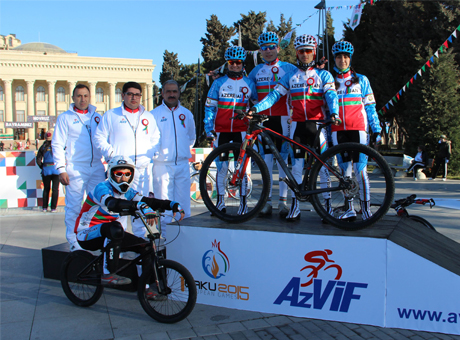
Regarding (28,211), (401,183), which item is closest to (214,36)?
(401,183)

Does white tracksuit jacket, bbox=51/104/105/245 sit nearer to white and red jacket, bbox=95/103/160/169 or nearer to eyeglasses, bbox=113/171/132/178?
white and red jacket, bbox=95/103/160/169

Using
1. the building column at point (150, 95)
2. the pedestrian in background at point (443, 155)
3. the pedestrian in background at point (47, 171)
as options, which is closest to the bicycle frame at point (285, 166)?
the pedestrian in background at point (47, 171)

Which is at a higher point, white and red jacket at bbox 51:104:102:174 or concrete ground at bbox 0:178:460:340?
white and red jacket at bbox 51:104:102:174

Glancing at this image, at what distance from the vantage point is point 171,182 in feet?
17.1

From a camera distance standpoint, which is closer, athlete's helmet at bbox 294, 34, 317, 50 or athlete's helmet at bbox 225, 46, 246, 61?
athlete's helmet at bbox 294, 34, 317, 50

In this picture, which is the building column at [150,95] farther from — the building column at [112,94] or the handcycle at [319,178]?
the handcycle at [319,178]

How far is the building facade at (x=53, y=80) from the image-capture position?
64.9 metres

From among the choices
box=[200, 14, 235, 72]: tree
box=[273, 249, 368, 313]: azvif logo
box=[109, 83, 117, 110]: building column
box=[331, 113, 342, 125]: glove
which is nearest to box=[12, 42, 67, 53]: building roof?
box=[109, 83, 117, 110]: building column

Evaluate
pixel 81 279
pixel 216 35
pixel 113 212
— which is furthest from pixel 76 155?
pixel 216 35

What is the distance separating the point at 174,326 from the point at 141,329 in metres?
0.29

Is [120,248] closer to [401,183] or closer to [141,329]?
[141,329]

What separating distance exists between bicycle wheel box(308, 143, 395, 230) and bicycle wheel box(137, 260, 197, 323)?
1523mm

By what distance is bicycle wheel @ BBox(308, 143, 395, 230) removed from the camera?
3.72m

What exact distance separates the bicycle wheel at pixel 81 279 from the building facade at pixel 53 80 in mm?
65201
